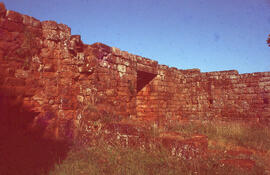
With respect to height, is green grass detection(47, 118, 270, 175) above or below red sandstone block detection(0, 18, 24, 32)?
below

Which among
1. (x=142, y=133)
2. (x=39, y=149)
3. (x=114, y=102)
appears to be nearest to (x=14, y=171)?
(x=39, y=149)

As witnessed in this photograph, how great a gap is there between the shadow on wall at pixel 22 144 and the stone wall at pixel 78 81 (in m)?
0.18

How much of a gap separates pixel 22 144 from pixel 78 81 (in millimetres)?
1979

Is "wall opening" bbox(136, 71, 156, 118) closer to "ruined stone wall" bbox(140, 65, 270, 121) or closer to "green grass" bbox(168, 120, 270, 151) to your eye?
"ruined stone wall" bbox(140, 65, 270, 121)

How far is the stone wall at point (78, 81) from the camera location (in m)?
4.24

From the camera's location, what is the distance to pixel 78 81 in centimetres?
531

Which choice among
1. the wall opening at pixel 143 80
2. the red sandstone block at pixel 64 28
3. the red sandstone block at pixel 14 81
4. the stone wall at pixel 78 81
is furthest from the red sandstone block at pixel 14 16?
the wall opening at pixel 143 80

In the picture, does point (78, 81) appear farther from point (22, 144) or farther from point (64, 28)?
point (22, 144)

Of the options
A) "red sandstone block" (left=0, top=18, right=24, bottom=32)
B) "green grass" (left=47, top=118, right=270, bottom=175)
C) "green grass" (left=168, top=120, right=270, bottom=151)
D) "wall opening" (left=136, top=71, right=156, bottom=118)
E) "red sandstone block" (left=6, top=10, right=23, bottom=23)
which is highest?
"red sandstone block" (left=6, top=10, right=23, bottom=23)

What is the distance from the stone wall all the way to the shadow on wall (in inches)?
7.1

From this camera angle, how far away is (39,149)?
163 inches

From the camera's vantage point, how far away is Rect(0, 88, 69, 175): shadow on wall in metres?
3.57

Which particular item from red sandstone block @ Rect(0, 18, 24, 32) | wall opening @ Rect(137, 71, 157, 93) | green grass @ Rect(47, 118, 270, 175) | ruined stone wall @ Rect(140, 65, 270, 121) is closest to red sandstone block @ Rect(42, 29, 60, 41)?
red sandstone block @ Rect(0, 18, 24, 32)

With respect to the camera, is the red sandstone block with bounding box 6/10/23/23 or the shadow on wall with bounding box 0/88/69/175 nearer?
the shadow on wall with bounding box 0/88/69/175
